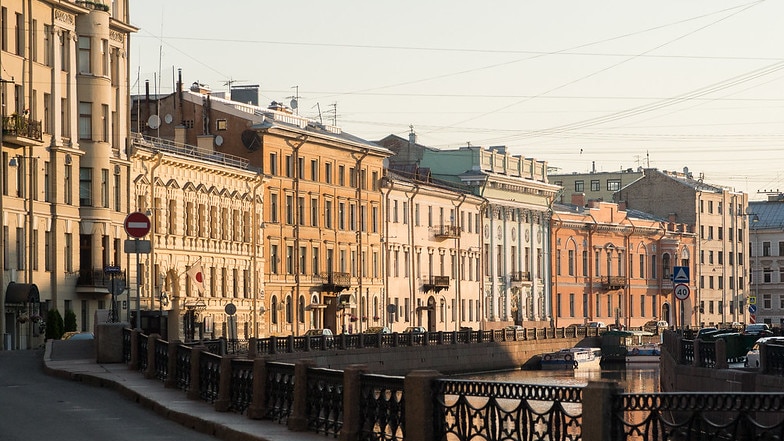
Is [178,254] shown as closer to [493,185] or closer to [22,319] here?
[22,319]

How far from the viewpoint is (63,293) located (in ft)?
172

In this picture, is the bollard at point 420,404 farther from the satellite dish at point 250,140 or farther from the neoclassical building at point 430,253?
the neoclassical building at point 430,253

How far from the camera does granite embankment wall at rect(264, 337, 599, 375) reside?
2319 inches

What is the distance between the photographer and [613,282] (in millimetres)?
103562

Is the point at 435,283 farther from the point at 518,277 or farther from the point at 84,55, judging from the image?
the point at 84,55

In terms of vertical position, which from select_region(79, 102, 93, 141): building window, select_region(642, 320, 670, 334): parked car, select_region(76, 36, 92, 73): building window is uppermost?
select_region(76, 36, 92, 73): building window

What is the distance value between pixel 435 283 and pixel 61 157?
107 feet

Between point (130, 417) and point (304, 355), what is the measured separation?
35.3 meters

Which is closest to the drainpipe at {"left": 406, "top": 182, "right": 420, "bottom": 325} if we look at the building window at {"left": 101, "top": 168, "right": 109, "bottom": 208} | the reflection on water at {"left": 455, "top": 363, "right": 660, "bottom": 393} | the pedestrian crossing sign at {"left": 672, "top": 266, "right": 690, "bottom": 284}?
the reflection on water at {"left": 455, "top": 363, "right": 660, "bottom": 393}

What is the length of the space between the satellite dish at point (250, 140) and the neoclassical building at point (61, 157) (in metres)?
11.4

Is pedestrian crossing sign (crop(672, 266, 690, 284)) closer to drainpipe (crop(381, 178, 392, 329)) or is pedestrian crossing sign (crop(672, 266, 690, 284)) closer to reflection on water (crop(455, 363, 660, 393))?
reflection on water (crop(455, 363, 660, 393))

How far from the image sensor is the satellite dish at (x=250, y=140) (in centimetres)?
6856

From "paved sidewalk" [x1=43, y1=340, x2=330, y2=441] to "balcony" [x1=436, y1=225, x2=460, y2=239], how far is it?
50535 millimetres

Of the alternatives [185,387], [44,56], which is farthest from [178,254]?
[185,387]
